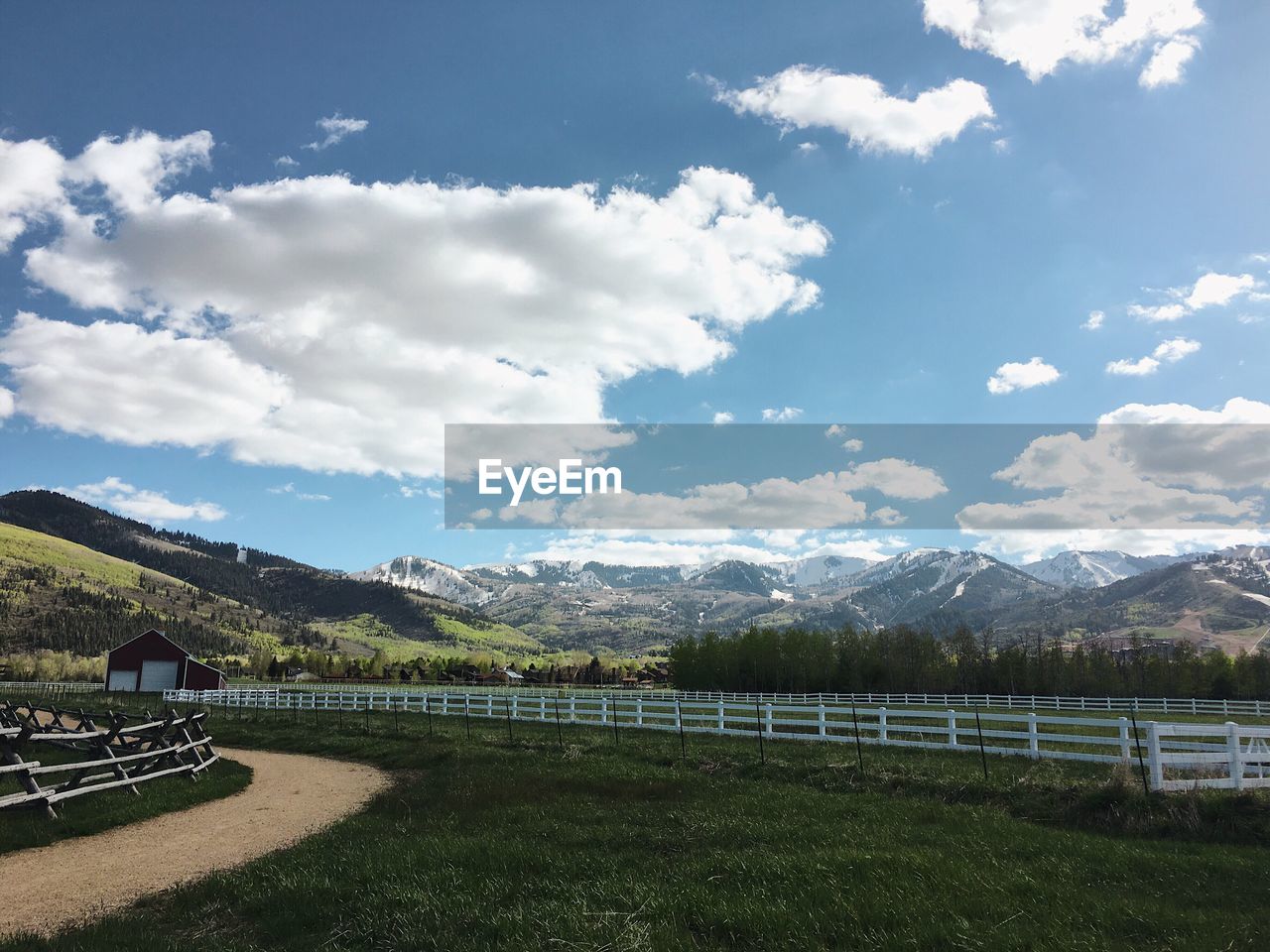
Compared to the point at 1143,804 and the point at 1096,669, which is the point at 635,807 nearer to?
the point at 1143,804

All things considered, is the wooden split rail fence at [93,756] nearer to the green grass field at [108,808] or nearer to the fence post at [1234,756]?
the green grass field at [108,808]

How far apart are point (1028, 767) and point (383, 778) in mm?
16707

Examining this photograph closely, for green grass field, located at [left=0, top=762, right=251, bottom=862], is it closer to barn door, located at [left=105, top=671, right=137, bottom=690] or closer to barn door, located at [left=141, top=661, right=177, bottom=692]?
barn door, located at [left=141, top=661, right=177, bottom=692]

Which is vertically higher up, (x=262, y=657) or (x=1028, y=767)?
(x=1028, y=767)

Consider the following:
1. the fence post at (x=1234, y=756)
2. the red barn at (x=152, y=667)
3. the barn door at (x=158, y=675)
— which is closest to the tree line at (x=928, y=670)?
the red barn at (x=152, y=667)

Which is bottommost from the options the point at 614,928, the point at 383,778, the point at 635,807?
the point at 383,778

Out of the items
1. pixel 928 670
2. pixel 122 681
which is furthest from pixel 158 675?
pixel 928 670

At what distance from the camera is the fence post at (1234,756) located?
13203 millimetres

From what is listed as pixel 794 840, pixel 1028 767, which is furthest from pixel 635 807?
pixel 1028 767

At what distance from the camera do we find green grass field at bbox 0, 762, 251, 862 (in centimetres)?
1337

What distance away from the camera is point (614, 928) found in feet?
22.7

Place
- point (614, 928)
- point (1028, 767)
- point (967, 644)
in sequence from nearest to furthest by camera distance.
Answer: point (614, 928)
point (1028, 767)
point (967, 644)

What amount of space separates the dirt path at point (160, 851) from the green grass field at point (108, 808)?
0.33 metres

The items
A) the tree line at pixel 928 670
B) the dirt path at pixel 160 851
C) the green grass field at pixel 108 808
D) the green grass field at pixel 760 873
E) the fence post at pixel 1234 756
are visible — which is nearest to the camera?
the green grass field at pixel 760 873
